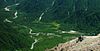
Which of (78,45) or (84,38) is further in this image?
(84,38)

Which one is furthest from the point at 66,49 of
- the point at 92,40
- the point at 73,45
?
the point at 92,40

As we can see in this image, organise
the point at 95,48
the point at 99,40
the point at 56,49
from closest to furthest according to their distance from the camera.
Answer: the point at 95,48
the point at 99,40
the point at 56,49

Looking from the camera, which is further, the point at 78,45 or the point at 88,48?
the point at 78,45

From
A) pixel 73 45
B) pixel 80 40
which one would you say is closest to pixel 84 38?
pixel 80 40

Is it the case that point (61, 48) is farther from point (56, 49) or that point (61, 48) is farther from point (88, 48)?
point (88, 48)

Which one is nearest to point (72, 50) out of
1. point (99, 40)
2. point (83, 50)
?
point (83, 50)

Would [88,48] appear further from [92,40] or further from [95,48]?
[92,40]

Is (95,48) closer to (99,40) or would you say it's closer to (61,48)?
(99,40)

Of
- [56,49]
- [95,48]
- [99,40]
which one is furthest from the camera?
[56,49]
